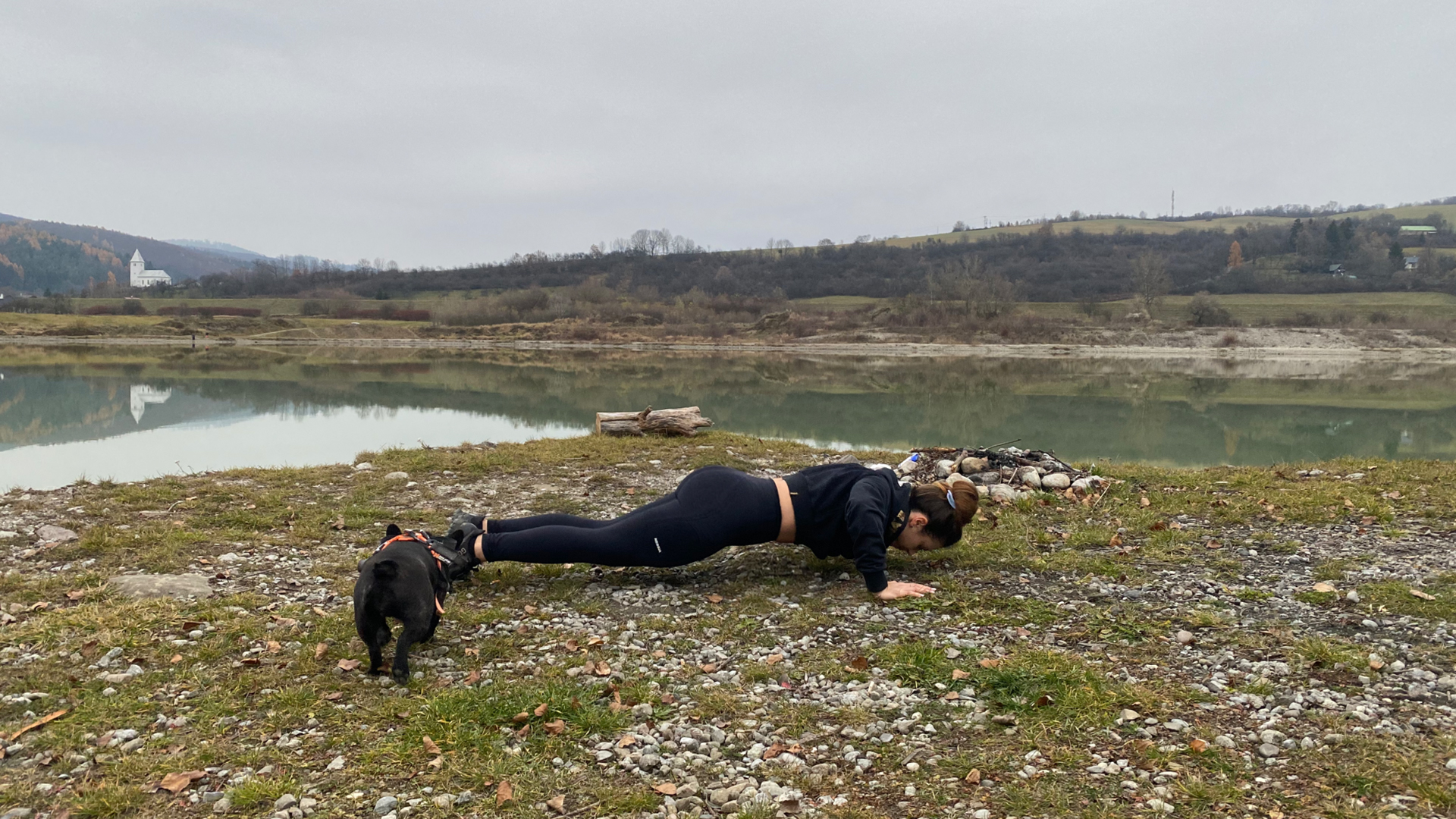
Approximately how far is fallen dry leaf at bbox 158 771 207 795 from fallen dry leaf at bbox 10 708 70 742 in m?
1.07

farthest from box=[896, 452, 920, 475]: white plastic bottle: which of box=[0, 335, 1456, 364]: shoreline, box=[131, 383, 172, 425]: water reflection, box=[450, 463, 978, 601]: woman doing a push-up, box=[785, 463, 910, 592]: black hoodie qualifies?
box=[0, 335, 1456, 364]: shoreline

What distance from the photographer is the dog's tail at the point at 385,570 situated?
191 inches

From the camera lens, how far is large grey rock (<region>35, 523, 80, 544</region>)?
25.0ft

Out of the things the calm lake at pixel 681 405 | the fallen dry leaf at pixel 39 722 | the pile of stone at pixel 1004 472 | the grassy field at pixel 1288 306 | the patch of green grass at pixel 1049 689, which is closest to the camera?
the fallen dry leaf at pixel 39 722

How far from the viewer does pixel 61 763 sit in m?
3.77

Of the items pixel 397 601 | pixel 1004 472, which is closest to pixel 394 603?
pixel 397 601

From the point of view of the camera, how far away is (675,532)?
6172mm

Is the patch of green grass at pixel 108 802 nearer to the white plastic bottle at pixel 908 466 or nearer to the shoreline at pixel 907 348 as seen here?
the white plastic bottle at pixel 908 466

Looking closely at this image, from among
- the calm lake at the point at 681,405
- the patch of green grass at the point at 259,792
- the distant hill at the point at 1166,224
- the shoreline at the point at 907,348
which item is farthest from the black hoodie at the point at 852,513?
the distant hill at the point at 1166,224

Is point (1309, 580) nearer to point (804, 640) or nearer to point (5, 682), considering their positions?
point (804, 640)

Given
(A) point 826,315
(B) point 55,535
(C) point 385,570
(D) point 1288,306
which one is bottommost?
(B) point 55,535

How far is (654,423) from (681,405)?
1195 centimetres

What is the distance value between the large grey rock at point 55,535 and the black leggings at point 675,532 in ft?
15.8

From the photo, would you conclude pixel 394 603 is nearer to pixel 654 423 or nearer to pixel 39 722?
pixel 39 722
